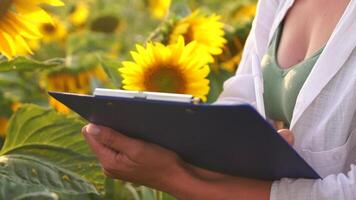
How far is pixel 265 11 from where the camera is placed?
1.41 metres

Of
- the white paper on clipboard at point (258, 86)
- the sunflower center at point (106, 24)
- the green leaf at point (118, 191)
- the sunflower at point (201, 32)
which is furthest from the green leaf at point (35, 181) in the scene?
the sunflower center at point (106, 24)

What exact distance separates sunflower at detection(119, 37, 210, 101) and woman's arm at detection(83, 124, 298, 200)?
32 cm

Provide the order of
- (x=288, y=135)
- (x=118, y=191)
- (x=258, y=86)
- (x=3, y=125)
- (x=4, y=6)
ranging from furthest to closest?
(x=3, y=125)
(x=118, y=191)
(x=4, y=6)
(x=258, y=86)
(x=288, y=135)

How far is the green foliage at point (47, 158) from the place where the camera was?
50.5 inches

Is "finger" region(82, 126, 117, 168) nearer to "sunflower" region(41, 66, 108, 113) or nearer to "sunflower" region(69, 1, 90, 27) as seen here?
"sunflower" region(41, 66, 108, 113)

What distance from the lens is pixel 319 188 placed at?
3.55 feet

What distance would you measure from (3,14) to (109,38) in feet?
4.58

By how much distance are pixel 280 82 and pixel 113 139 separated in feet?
0.88

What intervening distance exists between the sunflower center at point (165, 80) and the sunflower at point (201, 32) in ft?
0.51

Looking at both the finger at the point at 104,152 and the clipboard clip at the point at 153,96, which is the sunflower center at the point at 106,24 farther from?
the clipboard clip at the point at 153,96

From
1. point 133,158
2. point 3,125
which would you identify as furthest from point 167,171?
point 3,125

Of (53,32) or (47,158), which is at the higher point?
(47,158)

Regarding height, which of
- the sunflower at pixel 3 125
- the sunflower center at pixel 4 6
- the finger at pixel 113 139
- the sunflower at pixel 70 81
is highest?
the sunflower center at pixel 4 6

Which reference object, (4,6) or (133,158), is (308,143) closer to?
(133,158)
